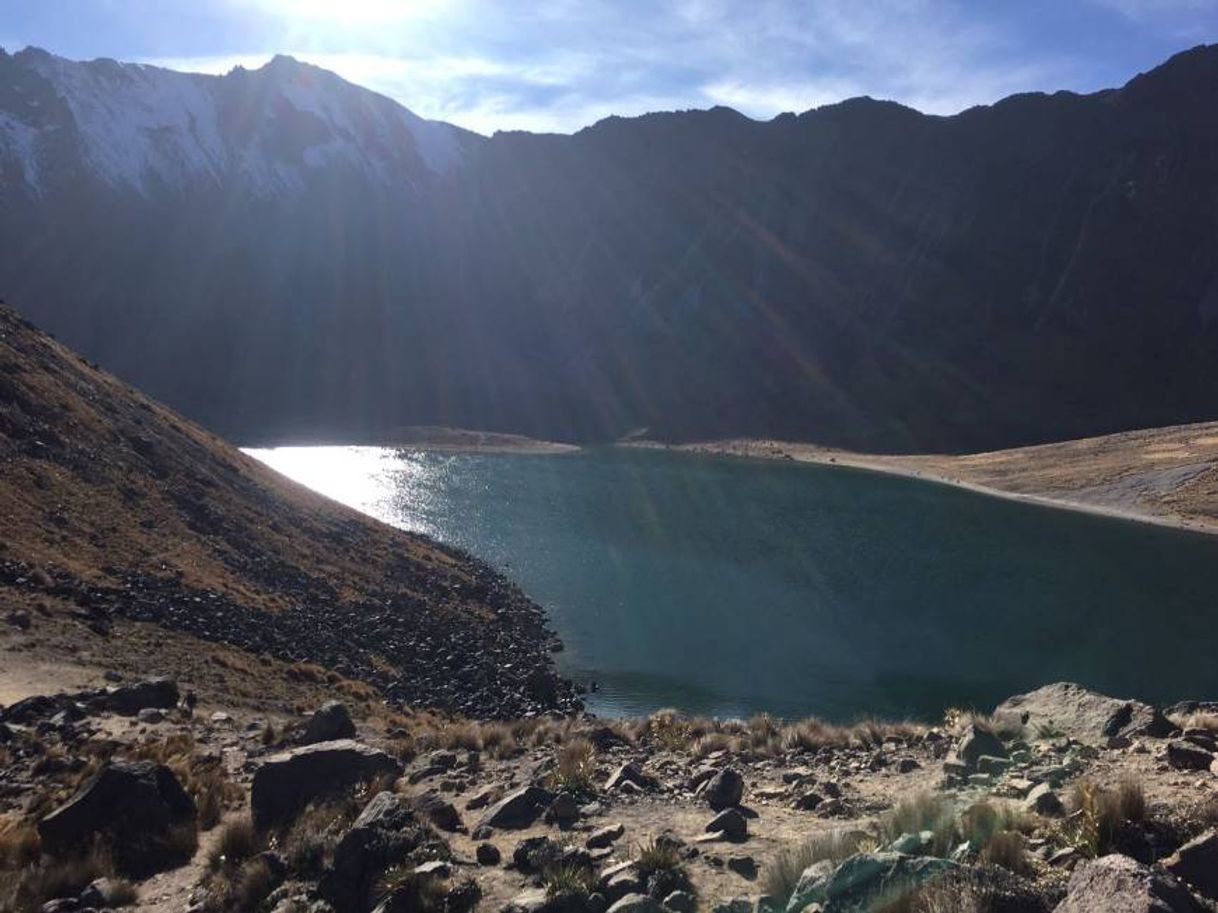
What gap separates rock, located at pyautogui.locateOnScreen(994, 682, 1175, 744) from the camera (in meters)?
12.6

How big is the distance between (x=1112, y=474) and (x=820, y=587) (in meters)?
44.1

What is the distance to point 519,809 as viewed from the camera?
1037cm

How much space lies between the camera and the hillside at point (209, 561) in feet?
73.2

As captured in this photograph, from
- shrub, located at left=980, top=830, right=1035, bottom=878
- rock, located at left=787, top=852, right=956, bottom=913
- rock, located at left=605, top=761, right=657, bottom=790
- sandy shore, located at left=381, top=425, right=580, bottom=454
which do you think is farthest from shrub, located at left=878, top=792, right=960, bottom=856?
sandy shore, located at left=381, top=425, right=580, bottom=454

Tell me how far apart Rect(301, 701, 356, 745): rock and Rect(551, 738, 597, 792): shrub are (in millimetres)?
3153

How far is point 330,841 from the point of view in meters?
8.96

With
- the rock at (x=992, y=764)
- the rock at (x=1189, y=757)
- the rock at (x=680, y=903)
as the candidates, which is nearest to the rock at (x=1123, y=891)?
the rock at (x=680, y=903)

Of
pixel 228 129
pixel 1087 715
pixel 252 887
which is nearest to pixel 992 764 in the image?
pixel 1087 715

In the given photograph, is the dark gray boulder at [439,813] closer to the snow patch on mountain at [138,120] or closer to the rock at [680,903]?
the rock at [680,903]

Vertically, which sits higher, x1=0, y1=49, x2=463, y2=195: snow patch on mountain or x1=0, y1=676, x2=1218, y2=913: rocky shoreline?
x1=0, y1=49, x2=463, y2=195: snow patch on mountain

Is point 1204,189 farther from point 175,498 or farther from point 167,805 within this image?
point 167,805

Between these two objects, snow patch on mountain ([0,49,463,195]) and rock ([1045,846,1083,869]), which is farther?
snow patch on mountain ([0,49,463,195])

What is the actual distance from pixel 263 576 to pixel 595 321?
12997cm

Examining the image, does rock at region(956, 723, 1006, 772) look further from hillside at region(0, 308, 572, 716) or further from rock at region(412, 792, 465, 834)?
hillside at region(0, 308, 572, 716)
